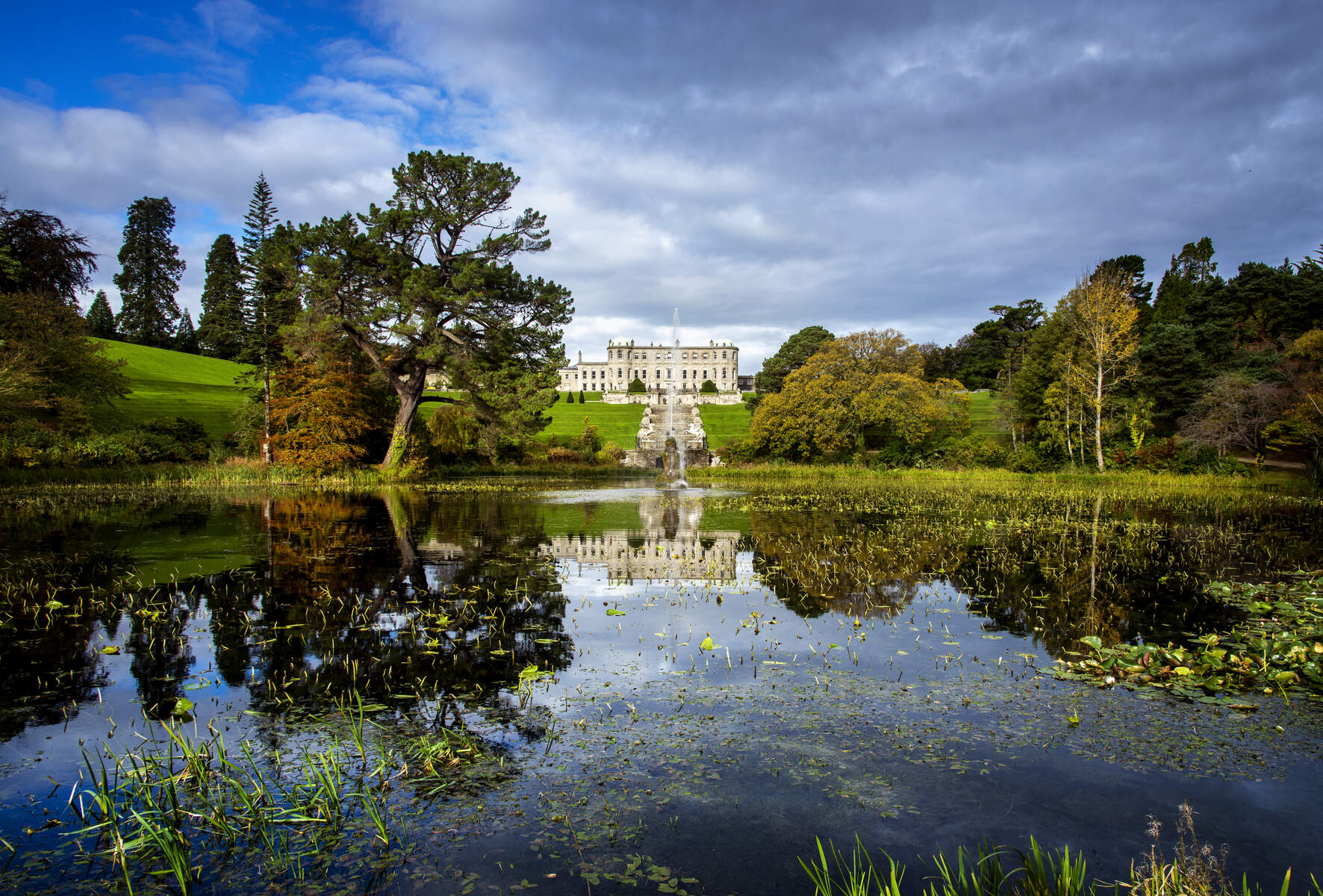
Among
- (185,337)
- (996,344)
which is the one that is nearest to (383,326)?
(185,337)

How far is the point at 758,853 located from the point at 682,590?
18.4 ft

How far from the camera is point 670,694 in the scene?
5.16 meters

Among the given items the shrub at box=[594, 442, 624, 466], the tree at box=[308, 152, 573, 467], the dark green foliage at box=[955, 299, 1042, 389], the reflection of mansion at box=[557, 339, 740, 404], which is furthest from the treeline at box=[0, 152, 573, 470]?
the reflection of mansion at box=[557, 339, 740, 404]

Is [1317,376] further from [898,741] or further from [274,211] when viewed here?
[274,211]

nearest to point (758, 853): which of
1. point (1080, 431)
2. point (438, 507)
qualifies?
point (438, 507)

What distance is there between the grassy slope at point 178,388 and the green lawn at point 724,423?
3022cm

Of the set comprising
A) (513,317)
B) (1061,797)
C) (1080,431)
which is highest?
(513,317)

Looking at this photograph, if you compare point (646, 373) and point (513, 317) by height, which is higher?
point (646, 373)

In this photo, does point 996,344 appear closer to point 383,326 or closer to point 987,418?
point 987,418

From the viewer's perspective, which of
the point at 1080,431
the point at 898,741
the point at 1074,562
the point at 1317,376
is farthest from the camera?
the point at 1080,431

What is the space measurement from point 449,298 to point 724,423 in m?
35.1

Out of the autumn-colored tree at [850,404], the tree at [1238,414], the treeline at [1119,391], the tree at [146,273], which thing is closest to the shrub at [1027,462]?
the treeline at [1119,391]

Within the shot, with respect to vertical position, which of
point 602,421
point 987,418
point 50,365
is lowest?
point 987,418

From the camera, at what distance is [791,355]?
67500mm
